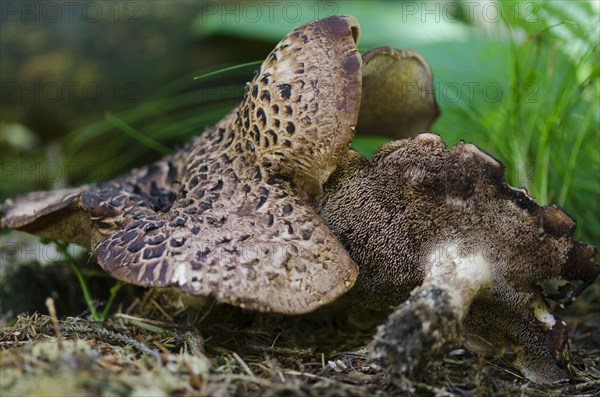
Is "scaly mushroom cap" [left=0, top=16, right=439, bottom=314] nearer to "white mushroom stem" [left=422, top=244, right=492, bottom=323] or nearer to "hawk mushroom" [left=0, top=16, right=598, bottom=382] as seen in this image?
"hawk mushroom" [left=0, top=16, right=598, bottom=382]

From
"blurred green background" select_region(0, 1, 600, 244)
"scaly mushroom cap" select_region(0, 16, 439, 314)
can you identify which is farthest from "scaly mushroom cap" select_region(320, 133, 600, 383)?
"blurred green background" select_region(0, 1, 600, 244)

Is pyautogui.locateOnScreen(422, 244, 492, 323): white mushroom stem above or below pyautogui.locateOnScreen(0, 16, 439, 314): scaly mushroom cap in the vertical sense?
below

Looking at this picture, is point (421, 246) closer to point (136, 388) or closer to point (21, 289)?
point (136, 388)

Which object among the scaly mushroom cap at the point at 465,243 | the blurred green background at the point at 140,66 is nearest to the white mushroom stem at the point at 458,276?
the scaly mushroom cap at the point at 465,243

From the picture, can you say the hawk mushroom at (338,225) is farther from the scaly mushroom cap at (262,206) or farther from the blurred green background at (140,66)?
the blurred green background at (140,66)

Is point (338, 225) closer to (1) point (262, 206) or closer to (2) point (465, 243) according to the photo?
(1) point (262, 206)

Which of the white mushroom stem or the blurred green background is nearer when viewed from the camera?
the white mushroom stem

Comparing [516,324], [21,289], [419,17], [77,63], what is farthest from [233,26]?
Result: [516,324]
